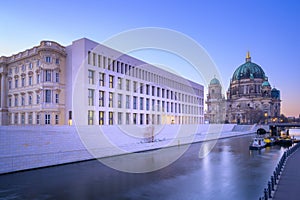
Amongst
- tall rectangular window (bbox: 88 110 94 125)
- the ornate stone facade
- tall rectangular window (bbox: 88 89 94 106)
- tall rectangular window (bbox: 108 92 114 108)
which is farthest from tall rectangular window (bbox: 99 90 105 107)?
the ornate stone facade

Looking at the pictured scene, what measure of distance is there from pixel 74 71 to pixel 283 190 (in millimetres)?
33039

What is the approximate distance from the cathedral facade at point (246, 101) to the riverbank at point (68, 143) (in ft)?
320

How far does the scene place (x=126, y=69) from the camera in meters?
49.2

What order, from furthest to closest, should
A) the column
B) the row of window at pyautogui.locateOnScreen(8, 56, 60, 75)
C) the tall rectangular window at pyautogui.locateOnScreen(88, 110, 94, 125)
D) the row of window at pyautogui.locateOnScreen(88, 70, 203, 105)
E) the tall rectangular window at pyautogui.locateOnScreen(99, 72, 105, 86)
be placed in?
the column, the row of window at pyautogui.locateOnScreen(88, 70, 203, 105), the tall rectangular window at pyautogui.locateOnScreen(99, 72, 105, 86), the tall rectangular window at pyautogui.locateOnScreen(88, 110, 94, 125), the row of window at pyautogui.locateOnScreen(8, 56, 60, 75)

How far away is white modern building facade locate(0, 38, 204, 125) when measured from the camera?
129 ft

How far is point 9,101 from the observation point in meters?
47.6

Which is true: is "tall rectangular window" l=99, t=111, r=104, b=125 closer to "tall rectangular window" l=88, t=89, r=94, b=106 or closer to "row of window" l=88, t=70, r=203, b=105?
"tall rectangular window" l=88, t=89, r=94, b=106

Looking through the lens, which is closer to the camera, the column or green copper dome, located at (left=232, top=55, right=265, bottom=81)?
the column

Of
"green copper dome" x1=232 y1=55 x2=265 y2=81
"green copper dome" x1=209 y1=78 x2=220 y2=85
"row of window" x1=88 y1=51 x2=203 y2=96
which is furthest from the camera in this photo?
"green copper dome" x1=209 y1=78 x2=220 y2=85

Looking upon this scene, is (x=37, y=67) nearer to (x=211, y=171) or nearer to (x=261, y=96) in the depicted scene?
(x=211, y=171)

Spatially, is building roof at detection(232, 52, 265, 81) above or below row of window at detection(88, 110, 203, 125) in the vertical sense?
above

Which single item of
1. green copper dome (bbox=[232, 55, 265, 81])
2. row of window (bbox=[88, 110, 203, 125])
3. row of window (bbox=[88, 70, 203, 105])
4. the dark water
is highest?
green copper dome (bbox=[232, 55, 265, 81])

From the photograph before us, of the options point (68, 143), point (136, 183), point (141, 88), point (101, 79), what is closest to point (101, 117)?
point (101, 79)

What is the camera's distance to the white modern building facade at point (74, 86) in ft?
129
